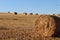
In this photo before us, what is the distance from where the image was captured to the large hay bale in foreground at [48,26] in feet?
50.4

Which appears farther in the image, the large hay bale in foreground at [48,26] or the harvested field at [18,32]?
the large hay bale in foreground at [48,26]

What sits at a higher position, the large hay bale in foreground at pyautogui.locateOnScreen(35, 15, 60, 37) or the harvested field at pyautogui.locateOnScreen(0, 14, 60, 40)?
the large hay bale in foreground at pyautogui.locateOnScreen(35, 15, 60, 37)

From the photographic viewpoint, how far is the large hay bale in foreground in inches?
605

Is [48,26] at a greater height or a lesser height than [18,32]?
greater

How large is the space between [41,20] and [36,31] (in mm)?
905

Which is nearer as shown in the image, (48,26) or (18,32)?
(48,26)

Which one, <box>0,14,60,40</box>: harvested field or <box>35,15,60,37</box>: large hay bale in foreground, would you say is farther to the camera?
<box>35,15,60,37</box>: large hay bale in foreground

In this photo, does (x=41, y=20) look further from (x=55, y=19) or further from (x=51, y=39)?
(x=51, y=39)

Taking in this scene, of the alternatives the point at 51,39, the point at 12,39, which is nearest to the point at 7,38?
the point at 12,39

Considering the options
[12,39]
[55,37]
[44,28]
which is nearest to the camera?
[12,39]

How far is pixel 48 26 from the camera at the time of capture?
16078mm

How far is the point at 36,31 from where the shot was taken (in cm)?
1677

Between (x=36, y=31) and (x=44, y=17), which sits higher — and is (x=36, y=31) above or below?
below

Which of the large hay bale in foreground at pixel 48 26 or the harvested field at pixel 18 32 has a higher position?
the large hay bale in foreground at pixel 48 26
